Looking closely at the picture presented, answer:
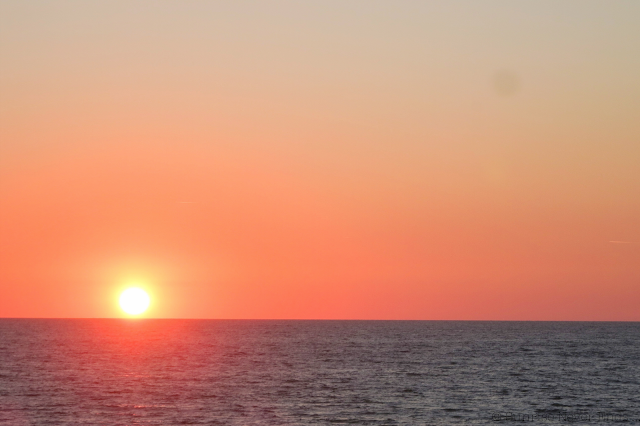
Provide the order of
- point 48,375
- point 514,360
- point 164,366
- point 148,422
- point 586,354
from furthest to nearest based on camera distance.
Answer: point 586,354 < point 514,360 < point 164,366 < point 48,375 < point 148,422

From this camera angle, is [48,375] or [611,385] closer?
[611,385]

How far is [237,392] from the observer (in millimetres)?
78125

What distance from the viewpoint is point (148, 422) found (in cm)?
5959

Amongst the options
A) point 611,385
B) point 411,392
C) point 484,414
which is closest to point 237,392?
point 411,392

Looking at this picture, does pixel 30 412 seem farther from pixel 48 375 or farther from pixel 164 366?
pixel 164 366

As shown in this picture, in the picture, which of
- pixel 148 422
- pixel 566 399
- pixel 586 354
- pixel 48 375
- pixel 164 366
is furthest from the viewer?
pixel 586 354

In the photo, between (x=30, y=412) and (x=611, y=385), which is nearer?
(x=30, y=412)

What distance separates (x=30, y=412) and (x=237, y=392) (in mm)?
21538

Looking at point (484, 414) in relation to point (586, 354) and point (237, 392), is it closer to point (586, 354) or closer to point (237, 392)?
point (237, 392)

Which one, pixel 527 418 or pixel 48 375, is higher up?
pixel 48 375

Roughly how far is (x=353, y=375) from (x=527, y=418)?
113 feet

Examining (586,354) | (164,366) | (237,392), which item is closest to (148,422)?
(237,392)

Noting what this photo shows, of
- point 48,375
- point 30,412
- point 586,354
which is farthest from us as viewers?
point 586,354

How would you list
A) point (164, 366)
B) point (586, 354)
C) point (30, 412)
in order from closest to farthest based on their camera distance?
point (30, 412) < point (164, 366) < point (586, 354)
